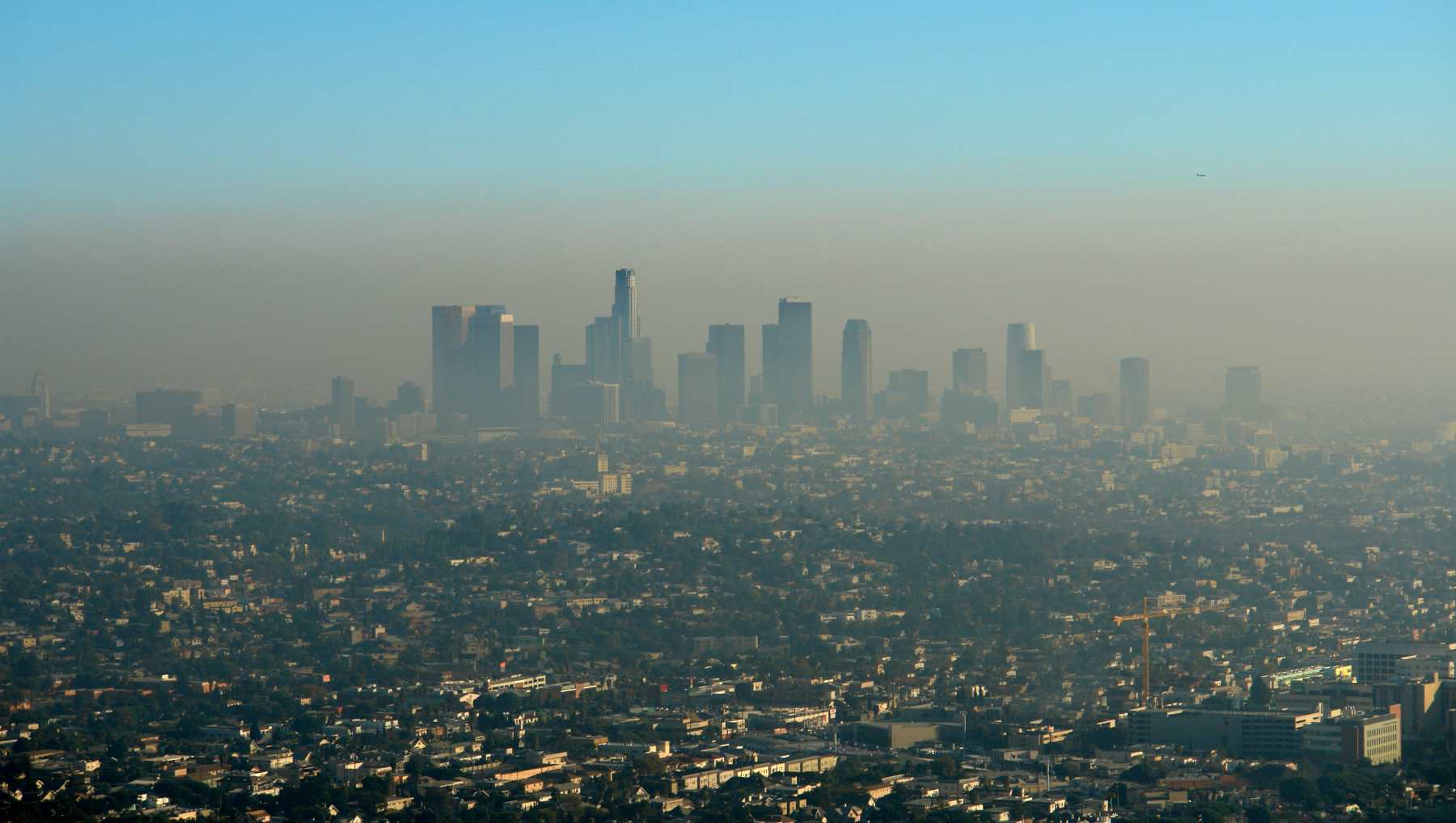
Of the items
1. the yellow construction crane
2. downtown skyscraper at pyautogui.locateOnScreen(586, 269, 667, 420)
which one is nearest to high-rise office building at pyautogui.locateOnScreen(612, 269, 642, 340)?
downtown skyscraper at pyautogui.locateOnScreen(586, 269, 667, 420)

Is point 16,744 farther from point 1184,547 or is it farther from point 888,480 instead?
point 888,480

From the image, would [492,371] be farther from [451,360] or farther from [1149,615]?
[1149,615]

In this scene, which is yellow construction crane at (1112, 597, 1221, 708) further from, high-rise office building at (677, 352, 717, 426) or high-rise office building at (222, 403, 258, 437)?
high-rise office building at (677, 352, 717, 426)

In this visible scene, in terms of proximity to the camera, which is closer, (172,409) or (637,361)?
(172,409)

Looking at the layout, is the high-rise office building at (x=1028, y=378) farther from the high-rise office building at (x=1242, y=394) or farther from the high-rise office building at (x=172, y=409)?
the high-rise office building at (x=172, y=409)

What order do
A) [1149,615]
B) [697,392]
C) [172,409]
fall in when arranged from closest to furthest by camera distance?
[1149,615] < [172,409] < [697,392]

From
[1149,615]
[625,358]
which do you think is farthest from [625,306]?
[1149,615]
